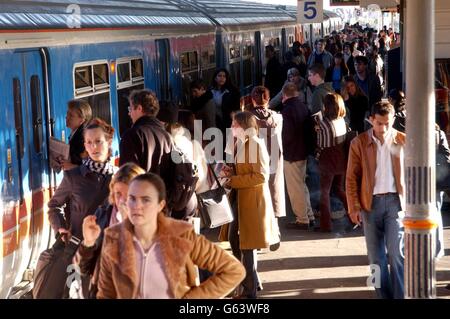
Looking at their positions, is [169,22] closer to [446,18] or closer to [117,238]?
[446,18]

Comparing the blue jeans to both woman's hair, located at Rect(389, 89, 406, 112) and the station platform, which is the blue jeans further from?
woman's hair, located at Rect(389, 89, 406, 112)

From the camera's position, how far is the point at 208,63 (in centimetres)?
1562

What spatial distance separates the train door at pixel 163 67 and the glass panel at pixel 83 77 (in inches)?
114

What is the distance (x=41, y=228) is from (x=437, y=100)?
5.27 m

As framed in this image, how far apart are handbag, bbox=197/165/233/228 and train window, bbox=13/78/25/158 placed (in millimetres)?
1316

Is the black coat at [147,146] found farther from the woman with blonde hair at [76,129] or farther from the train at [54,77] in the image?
the train at [54,77]

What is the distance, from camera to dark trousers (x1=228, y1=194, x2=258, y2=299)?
779 cm

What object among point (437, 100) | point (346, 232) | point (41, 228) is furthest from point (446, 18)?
point (41, 228)

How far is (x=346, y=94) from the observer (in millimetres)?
12852

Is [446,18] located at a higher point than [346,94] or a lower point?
higher

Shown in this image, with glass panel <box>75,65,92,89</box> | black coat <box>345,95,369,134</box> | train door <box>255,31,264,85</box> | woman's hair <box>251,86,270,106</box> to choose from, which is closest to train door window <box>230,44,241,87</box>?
train door <box>255,31,264,85</box>

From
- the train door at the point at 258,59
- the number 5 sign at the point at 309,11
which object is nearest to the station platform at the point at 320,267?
the number 5 sign at the point at 309,11

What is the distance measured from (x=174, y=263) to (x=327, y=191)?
20.2ft

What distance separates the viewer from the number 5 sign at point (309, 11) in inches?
640
